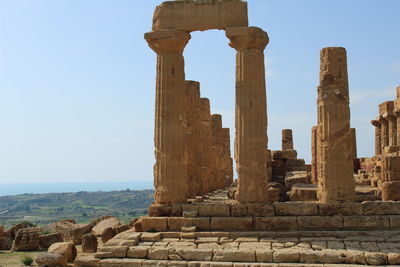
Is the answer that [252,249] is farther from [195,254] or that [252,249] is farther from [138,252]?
[138,252]

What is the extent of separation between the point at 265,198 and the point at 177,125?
4.57m

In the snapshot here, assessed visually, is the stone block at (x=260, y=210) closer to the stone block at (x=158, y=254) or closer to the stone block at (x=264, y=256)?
the stone block at (x=264, y=256)

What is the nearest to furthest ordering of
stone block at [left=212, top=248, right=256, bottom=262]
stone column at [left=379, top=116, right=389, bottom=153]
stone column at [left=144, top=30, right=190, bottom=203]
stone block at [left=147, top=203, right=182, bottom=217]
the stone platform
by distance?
the stone platform
stone block at [left=212, top=248, right=256, bottom=262]
stone block at [left=147, top=203, right=182, bottom=217]
stone column at [left=144, top=30, right=190, bottom=203]
stone column at [left=379, top=116, right=389, bottom=153]

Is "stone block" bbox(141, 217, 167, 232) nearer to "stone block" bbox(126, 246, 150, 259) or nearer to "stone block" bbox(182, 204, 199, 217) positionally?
"stone block" bbox(182, 204, 199, 217)

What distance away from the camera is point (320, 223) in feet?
64.1

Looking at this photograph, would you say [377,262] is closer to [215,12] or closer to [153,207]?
[153,207]

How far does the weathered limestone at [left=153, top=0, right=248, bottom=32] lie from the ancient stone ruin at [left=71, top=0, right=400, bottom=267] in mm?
40

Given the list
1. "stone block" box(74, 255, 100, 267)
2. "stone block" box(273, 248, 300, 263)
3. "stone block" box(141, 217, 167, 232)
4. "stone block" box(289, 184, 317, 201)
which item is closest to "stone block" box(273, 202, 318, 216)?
"stone block" box(273, 248, 300, 263)

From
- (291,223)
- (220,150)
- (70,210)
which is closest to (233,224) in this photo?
(291,223)

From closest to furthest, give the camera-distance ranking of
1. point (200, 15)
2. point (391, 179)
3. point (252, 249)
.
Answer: point (252, 249) < point (200, 15) < point (391, 179)

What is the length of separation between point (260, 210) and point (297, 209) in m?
1.39

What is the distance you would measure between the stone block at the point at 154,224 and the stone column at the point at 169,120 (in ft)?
3.15

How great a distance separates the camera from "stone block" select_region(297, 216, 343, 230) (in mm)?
19484

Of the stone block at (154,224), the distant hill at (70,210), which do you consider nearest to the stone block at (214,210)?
the stone block at (154,224)
